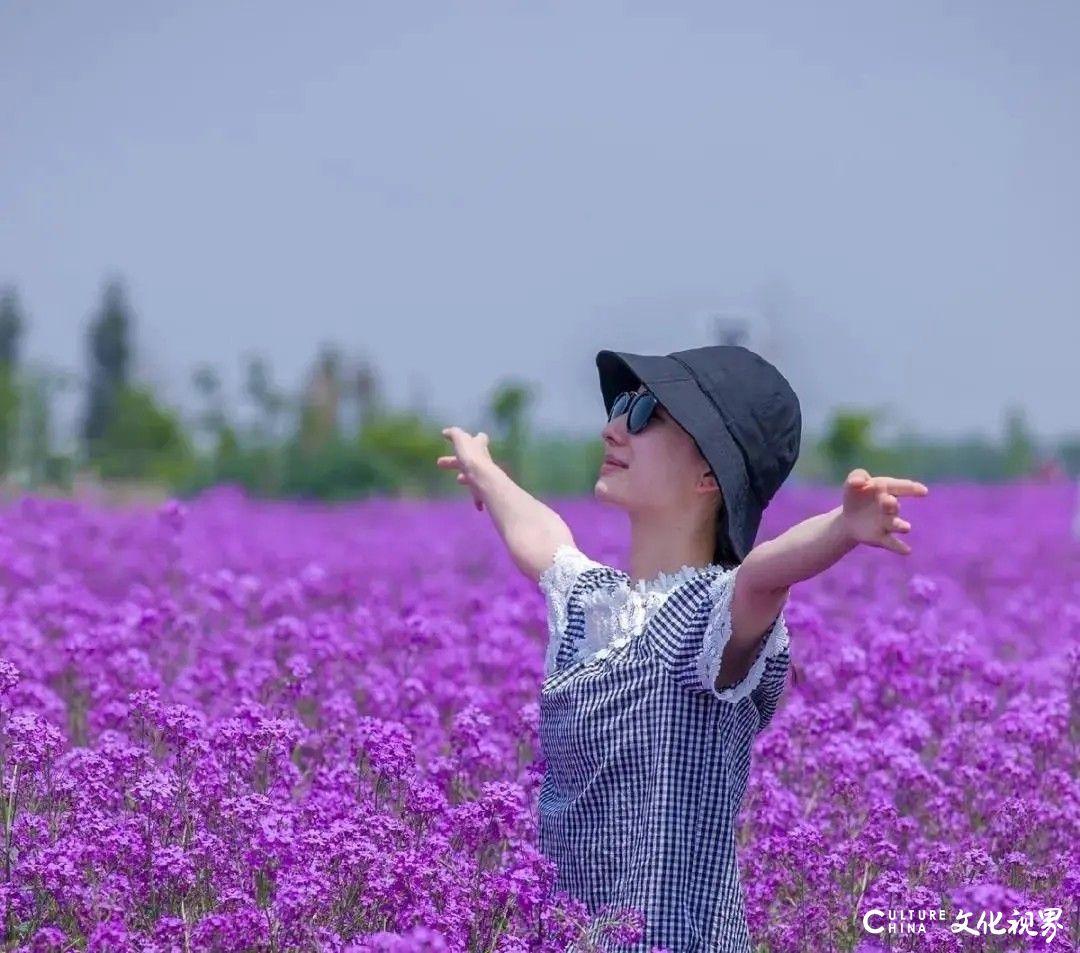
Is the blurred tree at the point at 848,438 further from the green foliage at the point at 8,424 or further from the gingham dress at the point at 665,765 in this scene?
the gingham dress at the point at 665,765

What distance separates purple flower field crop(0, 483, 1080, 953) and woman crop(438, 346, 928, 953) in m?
0.14

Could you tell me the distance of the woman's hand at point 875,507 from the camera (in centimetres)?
329

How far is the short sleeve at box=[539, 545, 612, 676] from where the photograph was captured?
4098 millimetres

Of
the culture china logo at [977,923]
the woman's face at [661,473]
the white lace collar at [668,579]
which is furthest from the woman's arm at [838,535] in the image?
the culture china logo at [977,923]

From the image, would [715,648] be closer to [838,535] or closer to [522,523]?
[838,535]

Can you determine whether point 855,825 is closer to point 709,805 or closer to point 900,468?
point 709,805

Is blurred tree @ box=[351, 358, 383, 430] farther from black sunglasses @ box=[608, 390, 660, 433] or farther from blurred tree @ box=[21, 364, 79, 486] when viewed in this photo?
black sunglasses @ box=[608, 390, 660, 433]

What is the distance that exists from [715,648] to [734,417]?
49cm

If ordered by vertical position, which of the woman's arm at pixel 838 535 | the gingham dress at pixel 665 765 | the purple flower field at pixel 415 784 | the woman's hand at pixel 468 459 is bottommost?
the purple flower field at pixel 415 784

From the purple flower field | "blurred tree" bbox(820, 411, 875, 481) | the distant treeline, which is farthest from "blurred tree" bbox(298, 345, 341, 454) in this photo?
the purple flower field

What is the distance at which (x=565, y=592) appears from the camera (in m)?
4.22

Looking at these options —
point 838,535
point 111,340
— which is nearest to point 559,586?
point 838,535

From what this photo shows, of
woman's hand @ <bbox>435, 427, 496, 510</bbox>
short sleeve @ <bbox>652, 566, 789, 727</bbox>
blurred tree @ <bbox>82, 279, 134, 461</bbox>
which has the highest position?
woman's hand @ <bbox>435, 427, 496, 510</bbox>

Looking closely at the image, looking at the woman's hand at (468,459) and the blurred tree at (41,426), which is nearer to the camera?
the woman's hand at (468,459)
